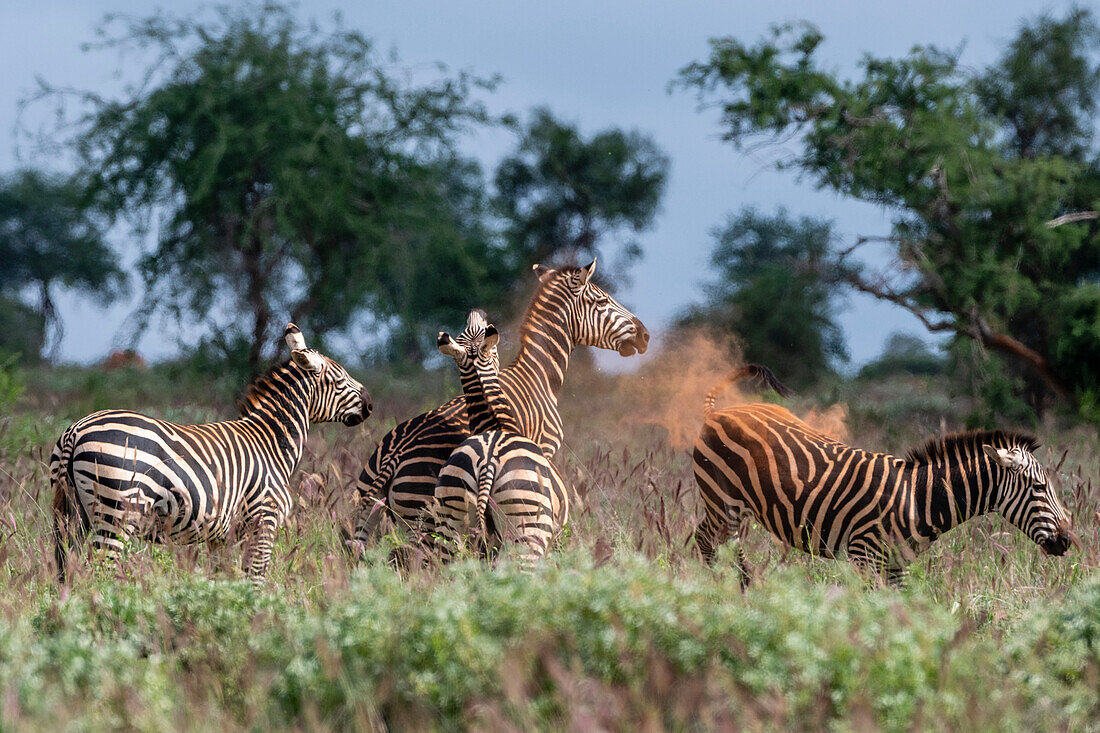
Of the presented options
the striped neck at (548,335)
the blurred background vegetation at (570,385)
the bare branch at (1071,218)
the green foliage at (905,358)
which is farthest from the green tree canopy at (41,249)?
the striped neck at (548,335)

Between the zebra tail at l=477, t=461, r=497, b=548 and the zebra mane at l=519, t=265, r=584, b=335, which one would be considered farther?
the zebra mane at l=519, t=265, r=584, b=335

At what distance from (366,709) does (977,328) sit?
16.8 m

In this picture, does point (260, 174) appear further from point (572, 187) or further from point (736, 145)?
point (572, 187)

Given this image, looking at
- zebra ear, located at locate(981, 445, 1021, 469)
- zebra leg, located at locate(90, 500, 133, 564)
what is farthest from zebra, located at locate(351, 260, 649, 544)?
zebra ear, located at locate(981, 445, 1021, 469)

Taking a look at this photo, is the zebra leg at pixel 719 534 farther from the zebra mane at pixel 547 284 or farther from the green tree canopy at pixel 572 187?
the green tree canopy at pixel 572 187

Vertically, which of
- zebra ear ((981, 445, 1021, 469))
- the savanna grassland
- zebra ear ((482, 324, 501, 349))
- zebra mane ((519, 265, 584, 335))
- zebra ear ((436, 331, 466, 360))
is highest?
zebra mane ((519, 265, 584, 335))

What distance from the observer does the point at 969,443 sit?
18.7 feet

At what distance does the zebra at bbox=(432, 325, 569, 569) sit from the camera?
4906mm

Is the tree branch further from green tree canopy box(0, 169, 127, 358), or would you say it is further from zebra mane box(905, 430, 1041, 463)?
green tree canopy box(0, 169, 127, 358)

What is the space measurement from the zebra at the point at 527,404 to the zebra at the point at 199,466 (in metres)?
0.52

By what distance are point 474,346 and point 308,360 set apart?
1340 millimetres

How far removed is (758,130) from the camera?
761 inches

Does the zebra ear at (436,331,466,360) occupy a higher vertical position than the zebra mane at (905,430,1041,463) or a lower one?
higher

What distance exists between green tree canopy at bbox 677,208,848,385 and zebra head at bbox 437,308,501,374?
13.0m
